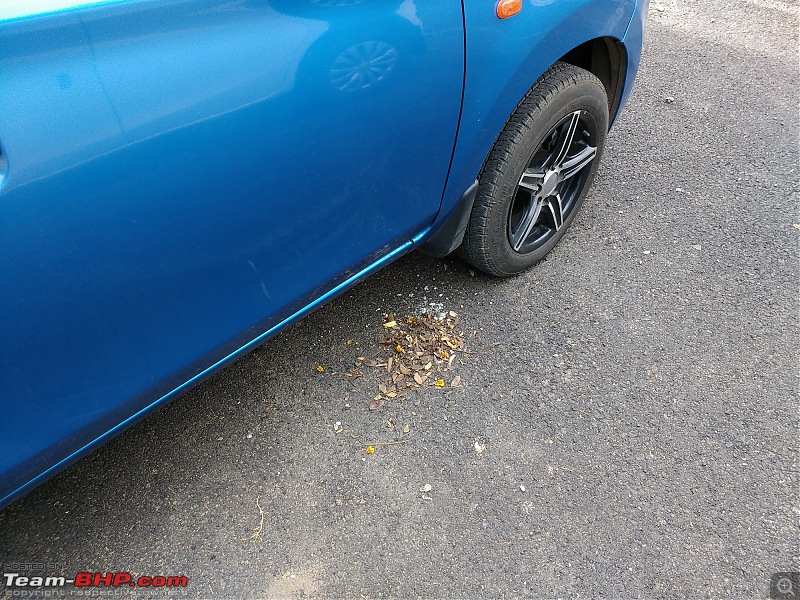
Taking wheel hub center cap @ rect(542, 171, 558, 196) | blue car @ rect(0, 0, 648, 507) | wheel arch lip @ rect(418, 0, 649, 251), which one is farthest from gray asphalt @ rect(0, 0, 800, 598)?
wheel arch lip @ rect(418, 0, 649, 251)

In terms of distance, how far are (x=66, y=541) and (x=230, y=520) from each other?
1.49 feet

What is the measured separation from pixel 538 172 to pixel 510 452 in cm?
→ 100

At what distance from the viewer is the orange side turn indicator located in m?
1.74

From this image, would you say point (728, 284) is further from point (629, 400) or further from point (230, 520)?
point (230, 520)

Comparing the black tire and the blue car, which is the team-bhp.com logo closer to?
the blue car

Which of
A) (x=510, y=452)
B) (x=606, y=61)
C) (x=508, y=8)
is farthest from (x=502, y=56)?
(x=510, y=452)

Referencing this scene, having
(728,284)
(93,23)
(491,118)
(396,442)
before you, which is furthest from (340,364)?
(728,284)

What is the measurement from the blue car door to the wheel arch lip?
0.07 meters

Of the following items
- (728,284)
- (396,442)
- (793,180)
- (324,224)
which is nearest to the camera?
(324,224)

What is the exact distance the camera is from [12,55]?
1.05 metres

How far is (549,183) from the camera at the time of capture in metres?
2.40

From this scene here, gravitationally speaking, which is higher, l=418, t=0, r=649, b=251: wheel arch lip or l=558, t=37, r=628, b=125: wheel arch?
l=418, t=0, r=649, b=251: wheel arch lip

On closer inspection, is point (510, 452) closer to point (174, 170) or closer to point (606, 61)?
point (174, 170)

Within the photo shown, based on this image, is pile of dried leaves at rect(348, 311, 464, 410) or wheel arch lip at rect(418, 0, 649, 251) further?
pile of dried leaves at rect(348, 311, 464, 410)
